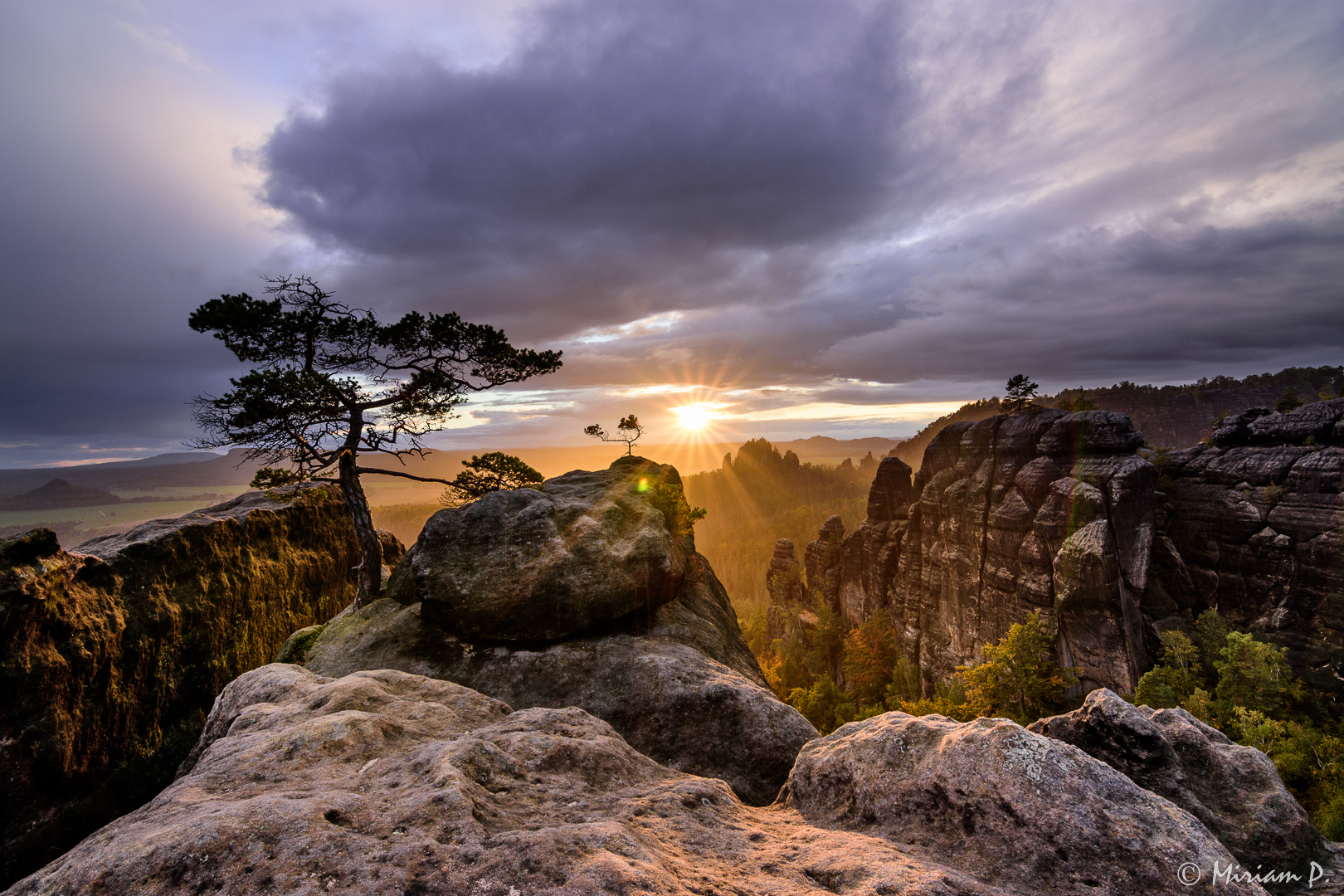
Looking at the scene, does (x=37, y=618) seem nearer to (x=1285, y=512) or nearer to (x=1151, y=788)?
(x=1151, y=788)

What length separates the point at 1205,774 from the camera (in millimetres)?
8047

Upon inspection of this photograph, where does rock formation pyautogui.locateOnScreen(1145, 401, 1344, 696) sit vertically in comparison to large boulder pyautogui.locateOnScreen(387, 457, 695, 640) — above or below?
below

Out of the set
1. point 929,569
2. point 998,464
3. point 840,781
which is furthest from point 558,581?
point 929,569

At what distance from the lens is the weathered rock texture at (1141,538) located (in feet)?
127

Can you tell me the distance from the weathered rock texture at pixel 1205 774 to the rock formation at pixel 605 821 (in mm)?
2391

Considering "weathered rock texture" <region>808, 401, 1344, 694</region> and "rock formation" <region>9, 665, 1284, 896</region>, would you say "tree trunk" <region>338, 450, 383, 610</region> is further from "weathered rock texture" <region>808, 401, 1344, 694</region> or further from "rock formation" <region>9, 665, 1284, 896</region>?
"weathered rock texture" <region>808, 401, 1344, 694</region>

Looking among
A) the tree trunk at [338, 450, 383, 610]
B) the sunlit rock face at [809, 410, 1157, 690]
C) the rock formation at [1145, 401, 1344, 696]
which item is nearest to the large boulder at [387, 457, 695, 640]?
the tree trunk at [338, 450, 383, 610]

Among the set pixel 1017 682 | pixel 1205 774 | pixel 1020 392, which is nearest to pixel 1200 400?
pixel 1020 392

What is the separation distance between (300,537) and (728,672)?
19.5 metres

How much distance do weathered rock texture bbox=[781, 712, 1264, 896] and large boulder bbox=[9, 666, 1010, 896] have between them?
0.72m

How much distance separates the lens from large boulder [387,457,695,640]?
50.6 ft

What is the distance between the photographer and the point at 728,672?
48.0ft

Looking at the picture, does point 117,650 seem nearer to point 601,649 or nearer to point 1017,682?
point 601,649

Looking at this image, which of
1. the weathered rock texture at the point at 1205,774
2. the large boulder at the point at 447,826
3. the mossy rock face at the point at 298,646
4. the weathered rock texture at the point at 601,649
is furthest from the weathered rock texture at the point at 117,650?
the weathered rock texture at the point at 1205,774
